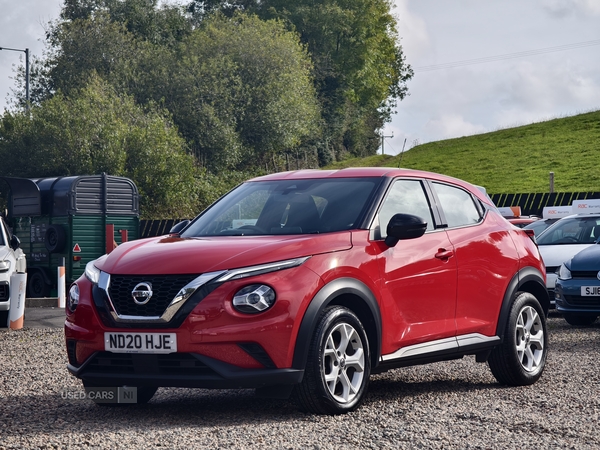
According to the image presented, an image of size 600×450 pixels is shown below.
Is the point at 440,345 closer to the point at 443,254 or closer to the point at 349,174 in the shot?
the point at 443,254

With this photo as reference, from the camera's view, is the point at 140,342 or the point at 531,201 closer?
the point at 140,342

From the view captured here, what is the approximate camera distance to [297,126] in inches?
2367

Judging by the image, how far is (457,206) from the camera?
26.0 feet

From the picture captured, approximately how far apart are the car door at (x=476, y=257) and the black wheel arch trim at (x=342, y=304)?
1062mm

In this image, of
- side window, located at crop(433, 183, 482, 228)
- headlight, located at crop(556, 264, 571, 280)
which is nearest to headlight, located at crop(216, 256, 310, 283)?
side window, located at crop(433, 183, 482, 228)

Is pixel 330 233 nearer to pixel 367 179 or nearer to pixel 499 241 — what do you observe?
pixel 367 179

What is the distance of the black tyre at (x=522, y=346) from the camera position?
7.86 m

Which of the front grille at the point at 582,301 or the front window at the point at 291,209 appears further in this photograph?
the front grille at the point at 582,301

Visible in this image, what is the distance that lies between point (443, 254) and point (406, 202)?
487mm

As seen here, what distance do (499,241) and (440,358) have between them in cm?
127

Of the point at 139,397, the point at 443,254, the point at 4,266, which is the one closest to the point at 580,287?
the point at 443,254

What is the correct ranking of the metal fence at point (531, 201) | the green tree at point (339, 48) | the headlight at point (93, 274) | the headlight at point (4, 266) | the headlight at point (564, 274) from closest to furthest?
the headlight at point (93, 274)
the headlight at point (564, 274)
the headlight at point (4, 266)
the metal fence at point (531, 201)
the green tree at point (339, 48)

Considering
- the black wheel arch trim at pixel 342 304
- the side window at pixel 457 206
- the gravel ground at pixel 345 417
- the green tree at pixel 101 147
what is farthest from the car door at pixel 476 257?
the green tree at pixel 101 147

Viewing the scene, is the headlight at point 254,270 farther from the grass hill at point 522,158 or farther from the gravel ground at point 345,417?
the grass hill at point 522,158
